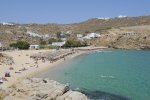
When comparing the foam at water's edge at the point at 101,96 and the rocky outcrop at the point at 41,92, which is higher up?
the rocky outcrop at the point at 41,92

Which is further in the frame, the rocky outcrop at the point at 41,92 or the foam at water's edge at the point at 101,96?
the foam at water's edge at the point at 101,96

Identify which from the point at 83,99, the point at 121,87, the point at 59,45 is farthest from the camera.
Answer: the point at 59,45

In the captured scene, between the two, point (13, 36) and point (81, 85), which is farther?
point (13, 36)

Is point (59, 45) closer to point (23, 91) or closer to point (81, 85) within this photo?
point (81, 85)

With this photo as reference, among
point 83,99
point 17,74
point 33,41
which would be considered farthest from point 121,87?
point 33,41

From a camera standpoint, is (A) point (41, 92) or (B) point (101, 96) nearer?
(A) point (41, 92)

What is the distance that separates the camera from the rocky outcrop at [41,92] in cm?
3130

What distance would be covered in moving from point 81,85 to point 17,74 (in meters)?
14.3

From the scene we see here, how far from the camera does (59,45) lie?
5753 inches

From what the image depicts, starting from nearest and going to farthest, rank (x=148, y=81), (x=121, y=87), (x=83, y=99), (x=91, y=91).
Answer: (x=83, y=99) < (x=91, y=91) < (x=121, y=87) < (x=148, y=81)

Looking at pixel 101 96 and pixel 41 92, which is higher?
pixel 41 92

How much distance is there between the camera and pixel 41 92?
Result: 106 ft

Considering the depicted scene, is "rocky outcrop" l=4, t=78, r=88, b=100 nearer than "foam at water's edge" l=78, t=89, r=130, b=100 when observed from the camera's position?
Yes

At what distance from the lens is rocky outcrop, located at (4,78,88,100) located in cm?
3130
